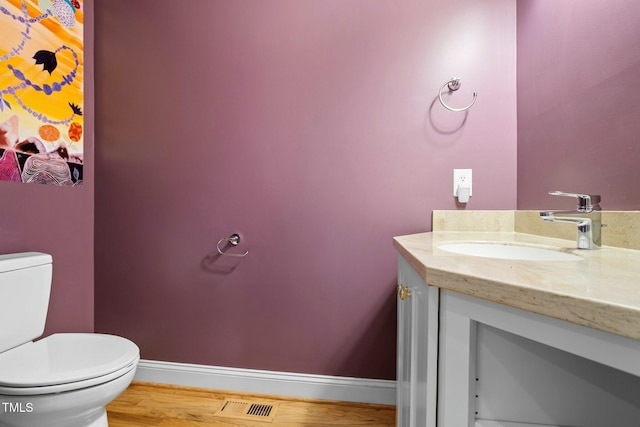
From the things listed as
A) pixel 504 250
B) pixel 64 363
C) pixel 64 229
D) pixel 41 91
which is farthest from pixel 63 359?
pixel 504 250

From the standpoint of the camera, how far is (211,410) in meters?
1.50

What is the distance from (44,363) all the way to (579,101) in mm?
2056

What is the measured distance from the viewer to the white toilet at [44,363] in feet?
3.00

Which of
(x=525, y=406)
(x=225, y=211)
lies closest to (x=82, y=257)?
(x=225, y=211)

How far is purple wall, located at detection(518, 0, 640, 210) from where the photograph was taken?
2.90ft

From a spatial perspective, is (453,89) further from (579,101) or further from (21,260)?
(21,260)

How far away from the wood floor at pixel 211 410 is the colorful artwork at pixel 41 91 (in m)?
1.16

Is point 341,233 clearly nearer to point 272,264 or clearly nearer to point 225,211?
point 272,264

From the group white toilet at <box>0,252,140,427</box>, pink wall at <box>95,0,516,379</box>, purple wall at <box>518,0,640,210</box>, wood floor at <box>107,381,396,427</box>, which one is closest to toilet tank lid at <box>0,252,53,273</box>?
white toilet at <box>0,252,140,427</box>

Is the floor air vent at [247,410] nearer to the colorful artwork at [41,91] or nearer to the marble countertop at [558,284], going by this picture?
the marble countertop at [558,284]

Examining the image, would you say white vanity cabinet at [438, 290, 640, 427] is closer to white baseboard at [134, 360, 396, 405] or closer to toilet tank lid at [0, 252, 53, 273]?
white baseboard at [134, 360, 396, 405]

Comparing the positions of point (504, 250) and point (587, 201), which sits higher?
point (587, 201)

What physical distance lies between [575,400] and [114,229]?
2059 mm

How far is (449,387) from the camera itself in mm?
561
